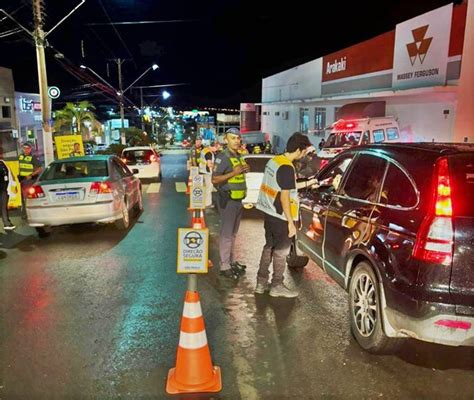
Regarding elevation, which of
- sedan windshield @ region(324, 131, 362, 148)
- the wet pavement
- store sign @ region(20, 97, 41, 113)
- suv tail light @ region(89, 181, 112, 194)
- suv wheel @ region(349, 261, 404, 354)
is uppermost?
store sign @ region(20, 97, 41, 113)

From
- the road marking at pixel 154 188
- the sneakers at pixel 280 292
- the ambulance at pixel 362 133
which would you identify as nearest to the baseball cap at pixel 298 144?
the sneakers at pixel 280 292

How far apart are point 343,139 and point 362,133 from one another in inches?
49.1

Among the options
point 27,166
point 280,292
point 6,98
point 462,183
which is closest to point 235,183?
point 280,292

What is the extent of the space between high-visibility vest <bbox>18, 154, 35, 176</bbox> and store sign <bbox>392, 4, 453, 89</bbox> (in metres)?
11.8

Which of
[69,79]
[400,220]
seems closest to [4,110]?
[69,79]

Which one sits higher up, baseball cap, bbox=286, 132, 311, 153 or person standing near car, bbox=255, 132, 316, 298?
baseball cap, bbox=286, 132, 311, 153

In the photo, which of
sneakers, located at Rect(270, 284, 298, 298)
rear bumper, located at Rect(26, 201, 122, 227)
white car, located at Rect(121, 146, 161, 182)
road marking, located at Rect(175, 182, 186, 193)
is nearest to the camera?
sneakers, located at Rect(270, 284, 298, 298)

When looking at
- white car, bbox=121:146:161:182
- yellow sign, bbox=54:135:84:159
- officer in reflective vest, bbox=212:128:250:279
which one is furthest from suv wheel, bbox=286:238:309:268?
white car, bbox=121:146:161:182

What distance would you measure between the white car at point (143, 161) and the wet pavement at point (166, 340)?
38.4ft

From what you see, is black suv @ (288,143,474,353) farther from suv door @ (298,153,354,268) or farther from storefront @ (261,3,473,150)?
storefront @ (261,3,473,150)

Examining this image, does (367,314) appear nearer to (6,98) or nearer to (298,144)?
(298,144)

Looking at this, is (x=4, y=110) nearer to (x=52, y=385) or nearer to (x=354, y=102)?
(x=354, y=102)

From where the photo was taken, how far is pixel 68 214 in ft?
28.9

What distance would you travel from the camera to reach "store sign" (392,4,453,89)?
15125 millimetres
